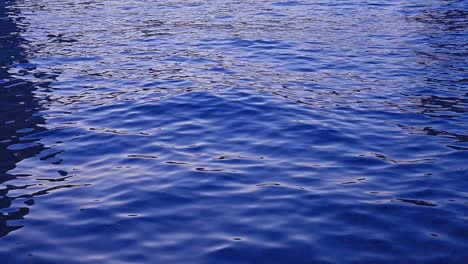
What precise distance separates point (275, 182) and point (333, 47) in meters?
9.52

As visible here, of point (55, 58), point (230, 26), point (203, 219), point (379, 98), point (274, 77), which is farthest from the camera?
point (230, 26)

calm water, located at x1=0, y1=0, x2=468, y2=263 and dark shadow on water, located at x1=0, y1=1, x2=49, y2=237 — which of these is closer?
calm water, located at x1=0, y1=0, x2=468, y2=263

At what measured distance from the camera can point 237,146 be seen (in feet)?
32.4

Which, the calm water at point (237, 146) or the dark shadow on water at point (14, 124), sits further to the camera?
the dark shadow on water at point (14, 124)

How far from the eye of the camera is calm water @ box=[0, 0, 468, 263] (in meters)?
6.82

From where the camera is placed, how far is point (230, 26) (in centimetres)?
2050

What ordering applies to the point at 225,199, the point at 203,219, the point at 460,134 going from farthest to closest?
the point at 460,134 < the point at 225,199 < the point at 203,219

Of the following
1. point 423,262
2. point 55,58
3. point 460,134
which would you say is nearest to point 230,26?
point 55,58

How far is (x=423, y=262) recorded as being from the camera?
20.5 feet

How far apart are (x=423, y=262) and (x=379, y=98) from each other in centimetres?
657

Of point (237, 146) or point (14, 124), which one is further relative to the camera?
point (14, 124)

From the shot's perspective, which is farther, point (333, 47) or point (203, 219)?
point (333, 47)

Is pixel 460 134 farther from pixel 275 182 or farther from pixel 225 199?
pixel 225 199

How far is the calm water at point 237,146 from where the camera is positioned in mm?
6820
